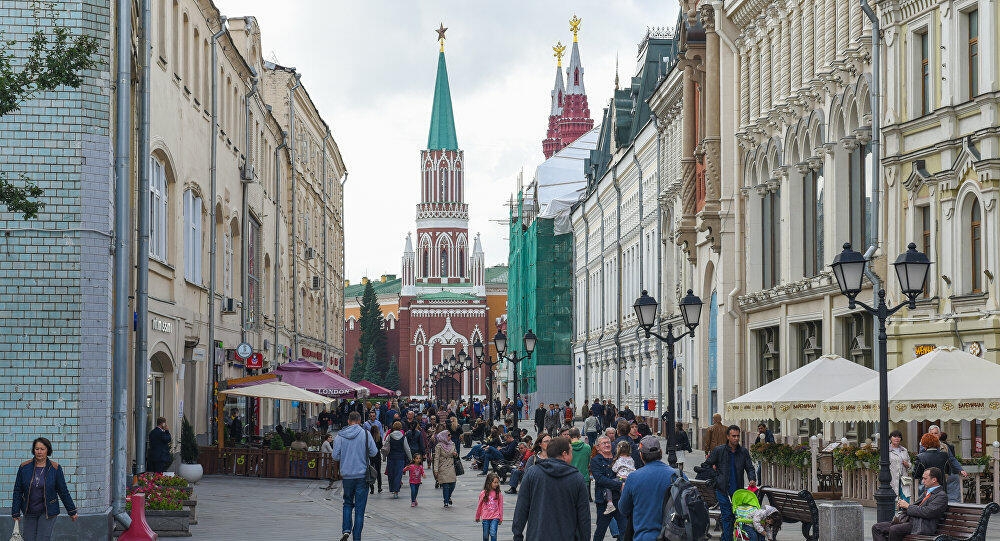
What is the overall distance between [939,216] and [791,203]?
347 inches

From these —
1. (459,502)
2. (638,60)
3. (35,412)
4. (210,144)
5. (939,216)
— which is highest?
A: (638,60)

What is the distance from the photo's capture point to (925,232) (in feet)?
85.3

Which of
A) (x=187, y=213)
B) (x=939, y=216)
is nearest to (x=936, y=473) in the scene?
(x=939, y=216)

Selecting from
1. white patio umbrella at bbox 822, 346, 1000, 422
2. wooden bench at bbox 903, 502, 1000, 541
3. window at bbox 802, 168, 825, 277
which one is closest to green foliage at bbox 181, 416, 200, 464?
white patio umbrella at bbox 822, 346, 1000, 422

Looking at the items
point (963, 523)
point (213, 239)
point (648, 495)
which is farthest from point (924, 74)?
point (648, 495)

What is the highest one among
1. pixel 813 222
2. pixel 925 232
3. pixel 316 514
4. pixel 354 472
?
pixel 813 222

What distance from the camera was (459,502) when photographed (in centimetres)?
2578

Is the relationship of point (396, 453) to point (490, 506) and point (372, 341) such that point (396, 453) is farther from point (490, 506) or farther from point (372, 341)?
point (372, 341)

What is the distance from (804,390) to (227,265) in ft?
60.5

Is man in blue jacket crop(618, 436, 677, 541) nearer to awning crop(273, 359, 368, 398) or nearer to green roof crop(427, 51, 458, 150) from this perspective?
awning crop(273, 359, 368, 398)

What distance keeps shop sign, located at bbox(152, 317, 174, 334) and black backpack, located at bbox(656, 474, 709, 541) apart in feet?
51.3

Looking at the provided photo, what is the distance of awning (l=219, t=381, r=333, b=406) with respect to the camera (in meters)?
31.1

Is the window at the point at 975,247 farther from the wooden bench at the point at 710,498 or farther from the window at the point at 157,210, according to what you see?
the window at the point at 157,210

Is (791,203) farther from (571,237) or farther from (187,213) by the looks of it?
(571,237)
